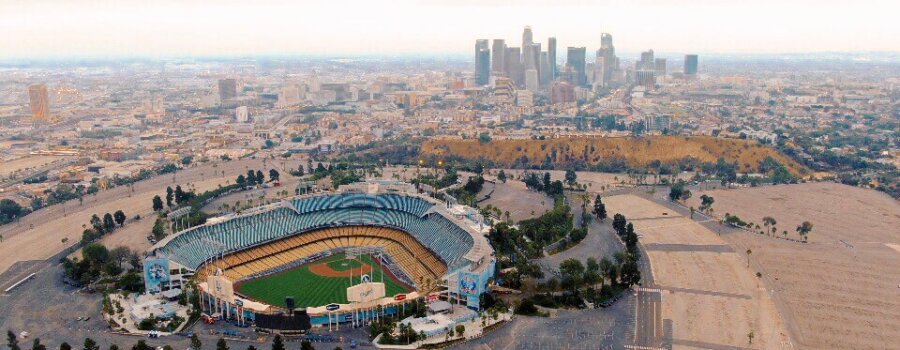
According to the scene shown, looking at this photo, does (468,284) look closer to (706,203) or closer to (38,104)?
(706,203)

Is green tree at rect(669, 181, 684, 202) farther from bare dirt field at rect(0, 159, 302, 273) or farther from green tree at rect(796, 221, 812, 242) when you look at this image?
bare dirt field at rect(0, 159, 302, 273)

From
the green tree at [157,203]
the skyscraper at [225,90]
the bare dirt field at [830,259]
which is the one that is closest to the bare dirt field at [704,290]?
the bare dirt field at [830,259]

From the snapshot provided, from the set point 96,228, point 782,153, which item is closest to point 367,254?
point 96,228

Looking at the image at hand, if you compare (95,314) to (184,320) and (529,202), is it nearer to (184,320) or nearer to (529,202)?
(184,320)

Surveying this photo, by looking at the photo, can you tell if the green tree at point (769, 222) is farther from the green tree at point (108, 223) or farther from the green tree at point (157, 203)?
the green tree at point (108, 223)

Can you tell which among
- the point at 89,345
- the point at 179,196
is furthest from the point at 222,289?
the point at 179,196
